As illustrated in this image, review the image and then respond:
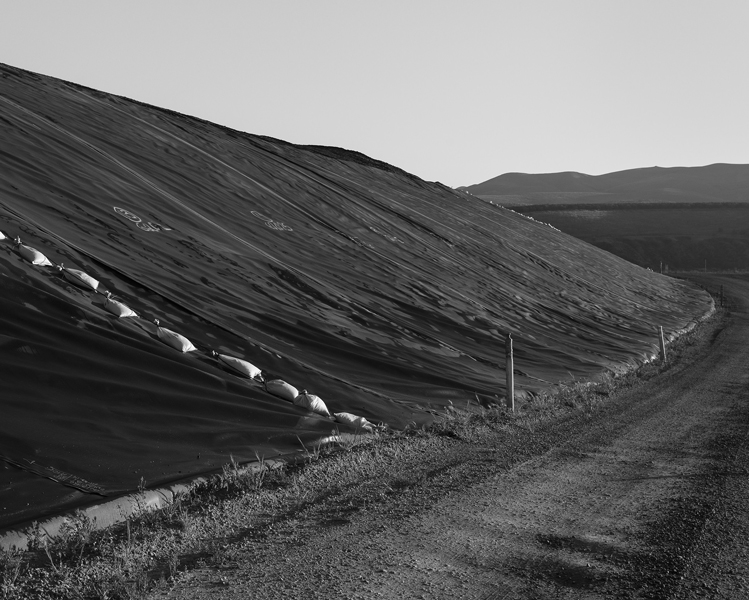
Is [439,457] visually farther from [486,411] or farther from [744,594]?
[744,594]

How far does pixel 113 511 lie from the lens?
5.16 metres

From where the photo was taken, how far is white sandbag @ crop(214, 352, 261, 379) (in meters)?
8.32

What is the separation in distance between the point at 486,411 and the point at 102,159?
9.35m

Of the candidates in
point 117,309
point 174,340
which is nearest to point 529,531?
point 174,340

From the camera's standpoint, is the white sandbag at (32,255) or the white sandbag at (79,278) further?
the white sandbag at (79,278)

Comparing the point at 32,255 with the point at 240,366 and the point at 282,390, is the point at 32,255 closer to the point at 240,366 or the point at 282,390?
the point at 240,366

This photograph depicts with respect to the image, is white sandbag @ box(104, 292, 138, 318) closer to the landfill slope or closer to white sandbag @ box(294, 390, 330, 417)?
the landfill slope

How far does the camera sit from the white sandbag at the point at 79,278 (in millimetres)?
8648

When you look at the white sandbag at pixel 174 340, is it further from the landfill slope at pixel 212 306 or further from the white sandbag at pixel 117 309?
the white sandbag at pixel 117 309

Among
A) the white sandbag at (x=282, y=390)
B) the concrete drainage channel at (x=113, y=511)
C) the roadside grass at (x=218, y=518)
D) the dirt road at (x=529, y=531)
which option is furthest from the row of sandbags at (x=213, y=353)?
the concrete drainage channel at (x=113, y=511)

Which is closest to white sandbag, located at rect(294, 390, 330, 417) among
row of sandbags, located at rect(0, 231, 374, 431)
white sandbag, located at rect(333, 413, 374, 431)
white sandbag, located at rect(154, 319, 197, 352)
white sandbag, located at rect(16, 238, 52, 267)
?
row of sandbags, located at rect(0, 231, 374, 431)

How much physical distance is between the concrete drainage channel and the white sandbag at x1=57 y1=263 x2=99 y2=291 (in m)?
3.75

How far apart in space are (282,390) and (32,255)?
3.30 m

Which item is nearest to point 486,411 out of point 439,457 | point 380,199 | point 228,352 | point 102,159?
point 439,457
